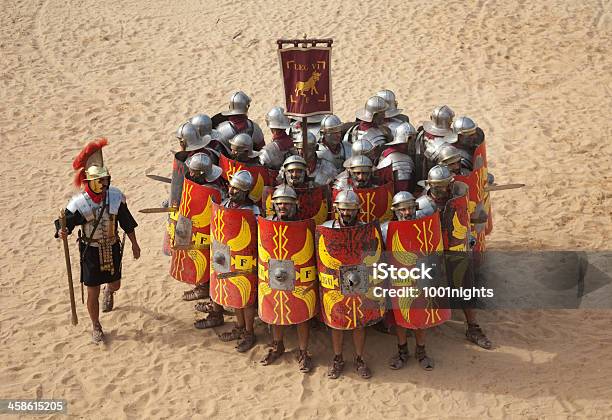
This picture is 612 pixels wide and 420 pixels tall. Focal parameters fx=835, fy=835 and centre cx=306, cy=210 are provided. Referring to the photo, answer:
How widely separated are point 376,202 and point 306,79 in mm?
1515

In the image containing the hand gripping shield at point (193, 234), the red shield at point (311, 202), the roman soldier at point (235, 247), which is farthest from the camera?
the hand gripping shield at point (193, 234)

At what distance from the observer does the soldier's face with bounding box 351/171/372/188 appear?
8.75 metres

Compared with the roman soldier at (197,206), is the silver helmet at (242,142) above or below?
above

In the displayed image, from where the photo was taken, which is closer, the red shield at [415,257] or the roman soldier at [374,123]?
the red shield at [415,257]

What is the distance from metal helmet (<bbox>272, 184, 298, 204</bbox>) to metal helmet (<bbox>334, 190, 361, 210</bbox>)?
1.41ft

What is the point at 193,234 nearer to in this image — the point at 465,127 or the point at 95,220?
the point at 95,220

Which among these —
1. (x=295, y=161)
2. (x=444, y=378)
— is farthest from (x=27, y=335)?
(x=444, y=378)

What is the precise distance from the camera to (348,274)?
26.3ft

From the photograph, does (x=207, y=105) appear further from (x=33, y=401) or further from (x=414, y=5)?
(x=33, y=401)

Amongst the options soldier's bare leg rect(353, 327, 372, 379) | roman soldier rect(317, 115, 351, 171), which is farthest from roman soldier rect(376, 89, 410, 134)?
soldier's bare leg rect(353, 327, 372, 379)

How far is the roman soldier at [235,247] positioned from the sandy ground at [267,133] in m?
0.81

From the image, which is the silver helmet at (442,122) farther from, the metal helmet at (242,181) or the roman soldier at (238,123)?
the metal helmet at (242,181)

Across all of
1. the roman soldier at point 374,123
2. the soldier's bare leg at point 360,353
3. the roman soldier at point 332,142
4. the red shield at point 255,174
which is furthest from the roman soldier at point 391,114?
the soldier's bare leg at point 360,353

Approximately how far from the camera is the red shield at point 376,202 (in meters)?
8.75
